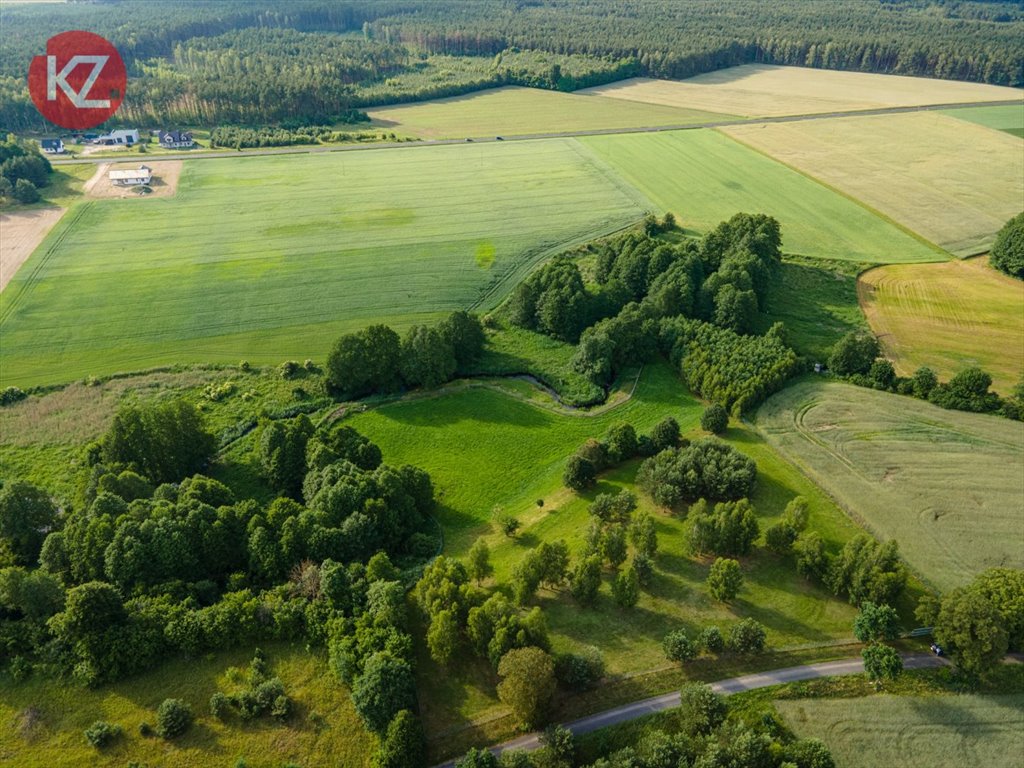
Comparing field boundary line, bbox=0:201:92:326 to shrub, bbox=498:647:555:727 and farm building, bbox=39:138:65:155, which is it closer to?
farm building, bbox=39:138:65:155

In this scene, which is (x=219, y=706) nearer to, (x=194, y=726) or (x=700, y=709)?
(x=194, y=726)

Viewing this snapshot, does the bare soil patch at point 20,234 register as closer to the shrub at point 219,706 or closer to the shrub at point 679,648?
the shrub at point 219,706

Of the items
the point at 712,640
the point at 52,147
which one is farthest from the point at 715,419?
the point at 52,147

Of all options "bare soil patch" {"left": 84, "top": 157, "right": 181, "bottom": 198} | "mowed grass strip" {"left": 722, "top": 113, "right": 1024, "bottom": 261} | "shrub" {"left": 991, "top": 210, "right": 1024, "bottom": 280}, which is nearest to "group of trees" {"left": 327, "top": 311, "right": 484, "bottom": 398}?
"bare soil patch" {"left": 84, "top": 157, "right": 181, "bottom": 198}

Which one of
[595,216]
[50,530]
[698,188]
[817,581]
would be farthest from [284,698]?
[698,188]

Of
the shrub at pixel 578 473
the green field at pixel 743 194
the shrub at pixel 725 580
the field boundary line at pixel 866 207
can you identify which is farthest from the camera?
the green field at pixel 743 194

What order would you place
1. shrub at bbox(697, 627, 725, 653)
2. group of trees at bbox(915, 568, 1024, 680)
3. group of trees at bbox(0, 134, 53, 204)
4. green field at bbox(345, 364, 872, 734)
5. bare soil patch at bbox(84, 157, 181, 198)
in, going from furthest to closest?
1. bare soil patch at bbox(84, 157, 181, 198)
2. group of trees at bbox(0, 134, 53, 204)
3. green field at bbox(345, 364, 872, 734)
4. shrub at bbox(697, 627, 725, 653)
5. group of trees at bbox(915, 568, 1024, 680)

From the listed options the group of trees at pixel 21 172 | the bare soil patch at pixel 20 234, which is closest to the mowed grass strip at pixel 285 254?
the bare soil patch at pixel 20 234

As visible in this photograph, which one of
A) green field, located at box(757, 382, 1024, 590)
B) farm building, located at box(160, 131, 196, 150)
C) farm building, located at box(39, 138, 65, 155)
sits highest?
farm building, located at box(160, 131, 196, 150)
